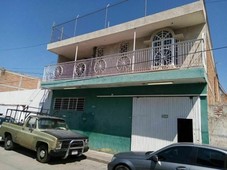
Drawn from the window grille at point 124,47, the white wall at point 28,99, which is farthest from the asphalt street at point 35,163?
the window grille at point 124,47

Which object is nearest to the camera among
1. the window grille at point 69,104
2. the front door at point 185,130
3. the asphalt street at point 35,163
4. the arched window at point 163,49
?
the asphalt street at point 35,163

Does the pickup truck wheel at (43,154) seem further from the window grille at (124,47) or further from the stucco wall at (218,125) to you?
the window grille at (124,47)

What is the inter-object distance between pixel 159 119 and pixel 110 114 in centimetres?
289

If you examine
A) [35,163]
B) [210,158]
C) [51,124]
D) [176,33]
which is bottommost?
[35,163]

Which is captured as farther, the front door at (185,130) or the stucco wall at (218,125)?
the front door at (185,130)

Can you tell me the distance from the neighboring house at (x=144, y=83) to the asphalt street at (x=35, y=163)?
7.35ft

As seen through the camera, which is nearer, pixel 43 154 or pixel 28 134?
pixel 43 154

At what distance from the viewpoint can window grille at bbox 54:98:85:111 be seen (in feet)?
41.5

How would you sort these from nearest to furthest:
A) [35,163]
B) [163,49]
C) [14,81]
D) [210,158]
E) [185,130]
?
[210,158] < [35,163] < [185,130] < [163,49] < [14,81]

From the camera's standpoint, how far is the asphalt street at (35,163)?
23.3 feet

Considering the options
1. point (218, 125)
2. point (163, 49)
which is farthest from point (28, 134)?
point (218, 125)

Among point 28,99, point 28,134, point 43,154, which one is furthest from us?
point 28,99

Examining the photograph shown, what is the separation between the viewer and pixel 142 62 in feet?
32.5

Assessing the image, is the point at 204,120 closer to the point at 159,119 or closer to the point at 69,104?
the point at 159,119
